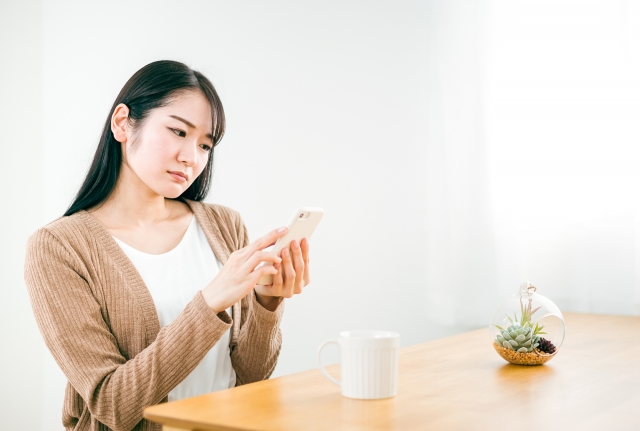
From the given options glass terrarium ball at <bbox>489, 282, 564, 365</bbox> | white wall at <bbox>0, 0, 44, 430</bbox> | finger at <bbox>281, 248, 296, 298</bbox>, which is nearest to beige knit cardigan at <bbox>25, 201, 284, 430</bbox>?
finger at <bbox>281, 248, 296, 298</bbox>

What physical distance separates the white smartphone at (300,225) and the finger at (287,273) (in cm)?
1

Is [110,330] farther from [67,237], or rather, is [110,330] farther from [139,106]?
[139,106]

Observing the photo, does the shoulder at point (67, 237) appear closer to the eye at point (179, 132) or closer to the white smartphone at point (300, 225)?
the eye at point (179, 132)

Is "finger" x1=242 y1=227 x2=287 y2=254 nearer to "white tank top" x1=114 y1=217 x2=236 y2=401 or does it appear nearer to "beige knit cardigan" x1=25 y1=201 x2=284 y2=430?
"beige knit cardigan" x1=25 y1=201 x2=284 y2=430

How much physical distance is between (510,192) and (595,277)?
1.06ft

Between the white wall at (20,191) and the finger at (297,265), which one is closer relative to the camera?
the finger at (297,265)

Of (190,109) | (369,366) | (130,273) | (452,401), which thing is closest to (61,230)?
(130,273)

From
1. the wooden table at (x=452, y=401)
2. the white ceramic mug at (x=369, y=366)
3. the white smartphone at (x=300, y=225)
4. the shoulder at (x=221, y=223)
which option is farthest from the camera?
the shoulder at (x=221, y=223)

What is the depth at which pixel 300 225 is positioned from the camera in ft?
3.97

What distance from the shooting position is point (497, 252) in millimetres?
1988

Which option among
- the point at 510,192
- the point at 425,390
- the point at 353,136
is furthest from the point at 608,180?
the point at 425,390

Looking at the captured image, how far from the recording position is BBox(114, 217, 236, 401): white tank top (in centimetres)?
143

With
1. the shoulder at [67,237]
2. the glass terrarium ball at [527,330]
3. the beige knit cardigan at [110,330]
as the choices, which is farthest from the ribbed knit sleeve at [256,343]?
the glass terrarium ball at [527,330]

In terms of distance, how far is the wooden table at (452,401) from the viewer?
0.83 m
